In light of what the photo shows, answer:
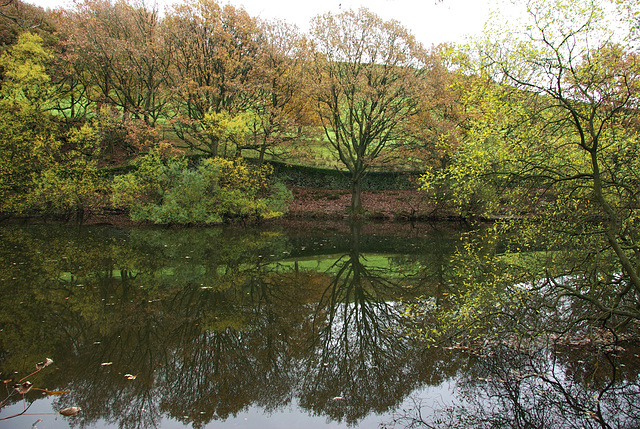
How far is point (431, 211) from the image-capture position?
31.5m

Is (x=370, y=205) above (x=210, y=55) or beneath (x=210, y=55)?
beneath

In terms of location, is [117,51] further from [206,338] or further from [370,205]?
[206,338]

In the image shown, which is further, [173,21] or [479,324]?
[173,21]

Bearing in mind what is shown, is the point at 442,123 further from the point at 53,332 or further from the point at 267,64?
the point at 53,332

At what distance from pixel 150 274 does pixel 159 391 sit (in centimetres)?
697

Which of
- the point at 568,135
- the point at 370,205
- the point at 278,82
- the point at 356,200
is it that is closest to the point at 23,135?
the point at 278,82

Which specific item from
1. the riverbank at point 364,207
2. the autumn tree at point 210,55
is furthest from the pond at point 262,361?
the riverbank at point 364,207

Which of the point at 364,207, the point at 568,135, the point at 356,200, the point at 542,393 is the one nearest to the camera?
the point at 542,393

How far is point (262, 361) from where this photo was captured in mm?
6172

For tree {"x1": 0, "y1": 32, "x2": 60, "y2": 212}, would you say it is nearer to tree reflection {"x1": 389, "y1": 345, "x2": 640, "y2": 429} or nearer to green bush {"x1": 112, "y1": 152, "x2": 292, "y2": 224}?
green bush {"x1": 112, "y1": 152, "x2": 292, "y2": 224}

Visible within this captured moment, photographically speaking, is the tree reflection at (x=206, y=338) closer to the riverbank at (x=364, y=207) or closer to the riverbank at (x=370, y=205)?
the riverbank at (x=364, y=207)

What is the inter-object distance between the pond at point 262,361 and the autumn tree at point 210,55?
52.2 ft

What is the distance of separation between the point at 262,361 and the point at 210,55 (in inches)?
915

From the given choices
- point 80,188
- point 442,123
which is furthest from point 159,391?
point 442,123
